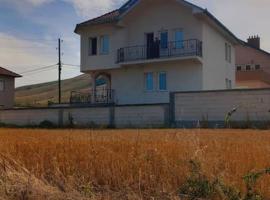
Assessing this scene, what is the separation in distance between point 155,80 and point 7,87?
2498 centimetres

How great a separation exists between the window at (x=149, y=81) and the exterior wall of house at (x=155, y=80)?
8.5 inches

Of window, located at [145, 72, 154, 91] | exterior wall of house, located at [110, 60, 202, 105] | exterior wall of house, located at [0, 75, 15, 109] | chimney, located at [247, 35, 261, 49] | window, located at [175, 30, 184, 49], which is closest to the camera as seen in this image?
exterior wall of house, located at [110, 60, 202, 105]

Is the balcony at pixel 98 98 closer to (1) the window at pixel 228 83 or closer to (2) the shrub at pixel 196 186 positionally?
(1) the window at pixel 228 83

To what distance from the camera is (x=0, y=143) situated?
998 centimetres

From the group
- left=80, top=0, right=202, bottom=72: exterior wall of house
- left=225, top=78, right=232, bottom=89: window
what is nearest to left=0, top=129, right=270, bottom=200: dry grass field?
left=80, top=0, right=202, bottom=72: exterior wall of house

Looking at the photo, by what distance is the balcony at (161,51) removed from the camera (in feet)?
105

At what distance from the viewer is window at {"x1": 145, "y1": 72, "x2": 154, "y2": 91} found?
112 feet

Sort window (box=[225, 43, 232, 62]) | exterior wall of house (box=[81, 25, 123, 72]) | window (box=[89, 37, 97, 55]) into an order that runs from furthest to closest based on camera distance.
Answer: window (box=[225, 43, 232, 62]) < window (box=[89, 37, 97, 55]) < exterior wall of house (box=[81, 25, 123, 72])

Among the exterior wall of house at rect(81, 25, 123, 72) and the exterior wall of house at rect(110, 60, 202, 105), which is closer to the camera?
the exterior wall of house at rect(110, 60, 202, 105)

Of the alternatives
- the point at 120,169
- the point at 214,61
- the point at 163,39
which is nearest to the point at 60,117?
the point at 163,39

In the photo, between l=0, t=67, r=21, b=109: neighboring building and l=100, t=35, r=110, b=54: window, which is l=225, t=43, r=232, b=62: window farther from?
→ l=0, t=67, r=21, b=109: neighboring building

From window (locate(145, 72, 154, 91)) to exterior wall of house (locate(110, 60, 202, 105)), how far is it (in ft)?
0.70

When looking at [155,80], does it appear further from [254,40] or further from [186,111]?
[254,40]

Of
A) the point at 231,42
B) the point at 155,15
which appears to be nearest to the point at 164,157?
the point at 155,15
